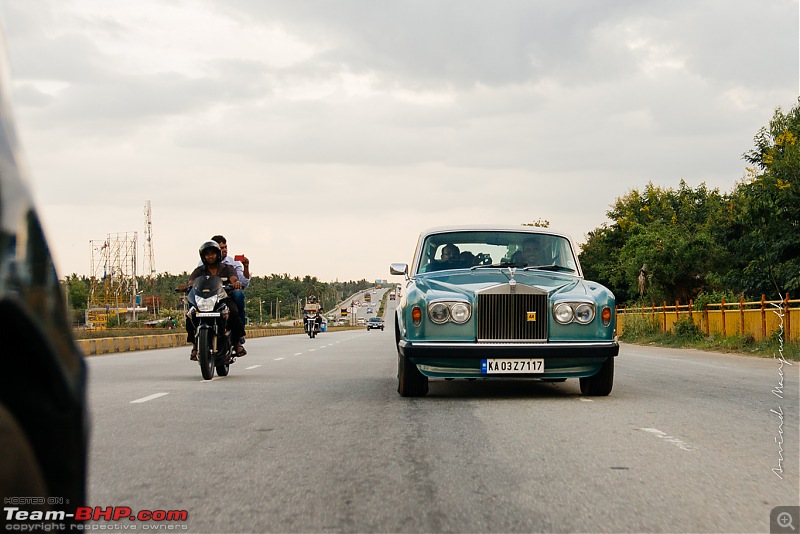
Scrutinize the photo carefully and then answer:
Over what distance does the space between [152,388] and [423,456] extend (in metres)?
6.09

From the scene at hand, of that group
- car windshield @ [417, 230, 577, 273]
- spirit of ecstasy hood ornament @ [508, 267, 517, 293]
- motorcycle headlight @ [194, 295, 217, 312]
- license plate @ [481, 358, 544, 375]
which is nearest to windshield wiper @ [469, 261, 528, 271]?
car windshield @ [417, 230, 577, 273]

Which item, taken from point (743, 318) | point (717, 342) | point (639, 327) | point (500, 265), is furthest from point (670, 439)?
point (639, 327)

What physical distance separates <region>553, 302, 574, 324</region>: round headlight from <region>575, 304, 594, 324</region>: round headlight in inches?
2.3

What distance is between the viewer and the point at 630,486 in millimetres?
4703

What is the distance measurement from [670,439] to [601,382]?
2.94 metres

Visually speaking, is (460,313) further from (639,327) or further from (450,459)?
(639,327)

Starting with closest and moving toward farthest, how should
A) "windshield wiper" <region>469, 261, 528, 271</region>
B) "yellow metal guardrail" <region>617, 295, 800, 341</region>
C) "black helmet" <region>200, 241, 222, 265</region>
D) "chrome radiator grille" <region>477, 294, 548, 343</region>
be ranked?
"chrome radiator grille" <region>477, 294, 548, 343</region>, "windshield wiper" <region>469, 261, 528, 271</region>, "black helmet" <region>200, 241, 222, 265</region>, "yellow metal guardrail" <region>617, 295, 800, 341</region>

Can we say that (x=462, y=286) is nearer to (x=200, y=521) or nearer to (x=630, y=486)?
(x=630, y=486)

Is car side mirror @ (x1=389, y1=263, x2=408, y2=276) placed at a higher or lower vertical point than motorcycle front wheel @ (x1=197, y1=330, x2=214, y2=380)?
higher

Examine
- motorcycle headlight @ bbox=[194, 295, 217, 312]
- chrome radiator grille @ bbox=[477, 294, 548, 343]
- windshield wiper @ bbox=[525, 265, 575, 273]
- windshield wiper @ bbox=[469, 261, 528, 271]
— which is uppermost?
windshield wiper @ bbox=[469, 261, 528, 271]

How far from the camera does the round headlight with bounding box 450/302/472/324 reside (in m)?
8.76

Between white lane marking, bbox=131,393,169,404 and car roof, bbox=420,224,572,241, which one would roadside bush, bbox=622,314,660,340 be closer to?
car roof, bbox=420,224,572,241

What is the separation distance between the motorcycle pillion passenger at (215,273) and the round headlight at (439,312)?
14.4 ft

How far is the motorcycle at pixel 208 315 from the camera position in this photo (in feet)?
39.3
